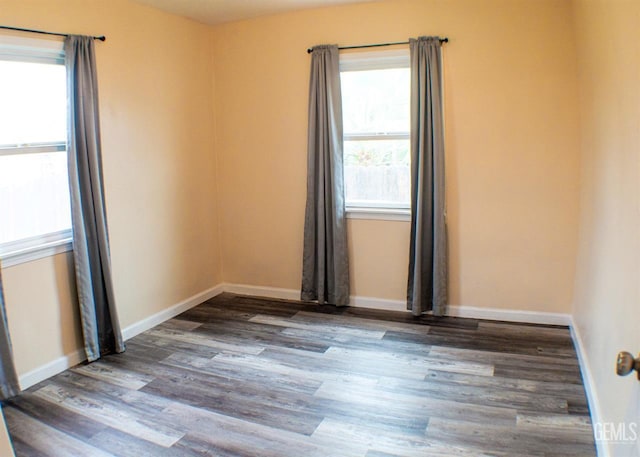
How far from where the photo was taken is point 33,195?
128 inches

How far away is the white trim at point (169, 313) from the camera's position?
3920 millimetres

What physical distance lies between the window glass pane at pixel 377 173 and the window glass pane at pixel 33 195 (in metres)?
2.14

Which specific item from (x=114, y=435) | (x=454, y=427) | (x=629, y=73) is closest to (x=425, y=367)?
(x=454, y=427)

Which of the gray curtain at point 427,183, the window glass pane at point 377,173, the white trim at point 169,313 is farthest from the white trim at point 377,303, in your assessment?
the white trim at point 169,313

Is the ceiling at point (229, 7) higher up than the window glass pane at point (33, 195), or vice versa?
the ceiling at point (229, 7)

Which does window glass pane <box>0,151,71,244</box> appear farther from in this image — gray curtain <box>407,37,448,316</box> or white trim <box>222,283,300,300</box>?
gray curtain <box>407,37,448,316</box>

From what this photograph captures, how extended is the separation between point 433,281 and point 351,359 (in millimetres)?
1052

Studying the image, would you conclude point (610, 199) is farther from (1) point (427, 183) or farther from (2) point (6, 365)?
(2) point (6, 365)

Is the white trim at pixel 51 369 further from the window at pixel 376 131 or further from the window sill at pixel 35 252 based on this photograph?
the window at pixel 376 131

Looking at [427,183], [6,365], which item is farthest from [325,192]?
[6,365]

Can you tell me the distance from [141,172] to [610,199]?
10.2 ft

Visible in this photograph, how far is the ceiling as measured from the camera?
390 centimetres

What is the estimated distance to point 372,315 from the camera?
4.28 metres

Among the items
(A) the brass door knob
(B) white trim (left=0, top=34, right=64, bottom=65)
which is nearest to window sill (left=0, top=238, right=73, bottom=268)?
(B) white trim (left=0, top=34, right=64, bottom=65)
